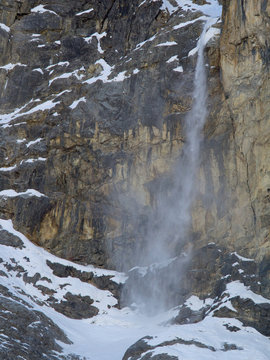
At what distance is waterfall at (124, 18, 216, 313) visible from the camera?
132 ft

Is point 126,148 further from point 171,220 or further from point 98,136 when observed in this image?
point 171,220

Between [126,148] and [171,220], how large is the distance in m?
7.63

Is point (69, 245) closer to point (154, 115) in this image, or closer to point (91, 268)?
point (91, 268)

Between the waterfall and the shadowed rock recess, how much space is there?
0.43 m

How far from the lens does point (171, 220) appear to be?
42.7m

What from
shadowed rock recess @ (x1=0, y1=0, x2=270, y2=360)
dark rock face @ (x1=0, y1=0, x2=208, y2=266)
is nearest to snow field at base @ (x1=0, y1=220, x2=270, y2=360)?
shadowed rock recess @ (x1=0, y1=0, x2=270, y2=360)

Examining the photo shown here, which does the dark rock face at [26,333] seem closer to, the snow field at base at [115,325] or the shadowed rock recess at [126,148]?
the shadowed rock recess at [126,148]

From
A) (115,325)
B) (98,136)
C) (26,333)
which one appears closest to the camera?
(26,333)

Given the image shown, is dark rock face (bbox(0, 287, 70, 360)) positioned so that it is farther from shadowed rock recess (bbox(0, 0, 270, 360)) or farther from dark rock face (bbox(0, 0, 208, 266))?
dark rock face (bbox(0, 0, 208, 266))

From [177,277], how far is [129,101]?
16.5 meters

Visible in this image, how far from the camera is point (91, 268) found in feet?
144

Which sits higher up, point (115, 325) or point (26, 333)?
point (115, 325)

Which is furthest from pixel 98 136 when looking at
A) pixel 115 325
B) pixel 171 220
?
pixel 115 325

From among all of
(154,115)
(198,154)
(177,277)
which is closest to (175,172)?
(198,154)
